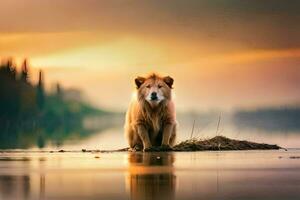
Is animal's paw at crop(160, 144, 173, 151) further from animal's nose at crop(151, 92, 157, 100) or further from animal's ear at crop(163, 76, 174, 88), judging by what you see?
animal's ear at crop(163, 76, 174, 88)

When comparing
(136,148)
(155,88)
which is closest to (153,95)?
(155,88)

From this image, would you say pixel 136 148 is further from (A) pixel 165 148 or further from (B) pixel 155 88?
(B) pixel 155 88

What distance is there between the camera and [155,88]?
9047 mm

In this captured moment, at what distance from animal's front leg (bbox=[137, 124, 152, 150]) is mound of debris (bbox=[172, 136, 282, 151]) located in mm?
515

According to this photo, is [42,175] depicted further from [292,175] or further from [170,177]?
[292,175]

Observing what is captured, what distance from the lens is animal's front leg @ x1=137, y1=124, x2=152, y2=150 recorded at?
8.77 metres

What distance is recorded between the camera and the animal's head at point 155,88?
899 centimetres

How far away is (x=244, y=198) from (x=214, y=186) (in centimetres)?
63

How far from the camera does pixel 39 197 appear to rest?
11.3 feet

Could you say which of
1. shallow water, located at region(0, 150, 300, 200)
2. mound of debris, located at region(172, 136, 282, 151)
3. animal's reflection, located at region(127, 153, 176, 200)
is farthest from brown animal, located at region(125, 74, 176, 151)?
animal's reflection, located at region(127, 153, 176, 200)

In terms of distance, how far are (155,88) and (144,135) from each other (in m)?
0.54

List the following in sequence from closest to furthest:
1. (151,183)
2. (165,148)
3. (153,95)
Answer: (151,183), (165,148), (153,95)

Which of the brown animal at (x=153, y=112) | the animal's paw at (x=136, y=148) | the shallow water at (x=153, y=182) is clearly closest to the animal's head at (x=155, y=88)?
the brown animal at (x=153, y=112)

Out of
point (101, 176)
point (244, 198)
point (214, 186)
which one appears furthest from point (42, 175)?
point (244, 198)
